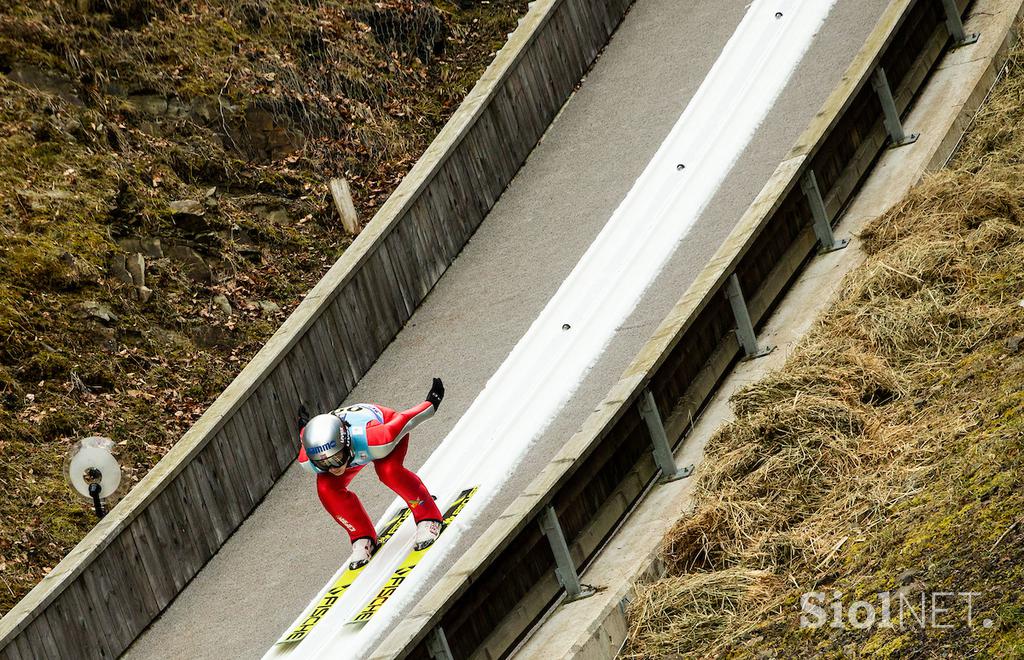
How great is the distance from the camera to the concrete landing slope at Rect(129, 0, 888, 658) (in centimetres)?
1229

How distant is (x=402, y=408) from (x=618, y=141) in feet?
17.2

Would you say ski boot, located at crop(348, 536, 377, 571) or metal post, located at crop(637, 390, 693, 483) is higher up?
metal post, located at crop(637, 390, 693, 483)

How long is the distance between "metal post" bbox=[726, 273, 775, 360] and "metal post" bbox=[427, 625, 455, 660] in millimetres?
4313

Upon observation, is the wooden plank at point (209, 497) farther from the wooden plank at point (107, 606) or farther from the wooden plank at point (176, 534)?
the wooden plank at point (107, 606)

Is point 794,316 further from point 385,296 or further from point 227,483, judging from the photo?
point 227,483

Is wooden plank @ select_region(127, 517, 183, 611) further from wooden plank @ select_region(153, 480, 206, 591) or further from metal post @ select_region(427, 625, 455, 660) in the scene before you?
metal post @ select_region(427, 625, 455, 660)

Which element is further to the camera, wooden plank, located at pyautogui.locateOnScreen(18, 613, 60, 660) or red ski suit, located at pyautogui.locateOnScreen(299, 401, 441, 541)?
wooden plank, located at pyautogui.locateOnScreen(18, 613, 60, 660)

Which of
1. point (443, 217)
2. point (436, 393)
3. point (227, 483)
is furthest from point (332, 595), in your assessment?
point (443, 217)

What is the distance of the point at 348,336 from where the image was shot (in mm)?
14992

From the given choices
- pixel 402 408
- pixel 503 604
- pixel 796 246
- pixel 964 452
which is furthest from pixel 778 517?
pixel 402 408

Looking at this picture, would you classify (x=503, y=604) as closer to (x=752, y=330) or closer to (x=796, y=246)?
(x=752, y=330)

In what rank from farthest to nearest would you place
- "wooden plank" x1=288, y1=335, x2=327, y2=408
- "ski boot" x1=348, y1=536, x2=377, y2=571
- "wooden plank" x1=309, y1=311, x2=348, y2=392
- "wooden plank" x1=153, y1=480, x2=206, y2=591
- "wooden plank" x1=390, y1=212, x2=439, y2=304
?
"wooden plank" x1=390, y1=212, x2=439, y2=304, "wooden plank" x1=309, y1=311, x2=348, y2=392, "wooden plank" x1=288, y1=335, x2=327, y2=408, "wooden plank" x1=153, y1=480, x2=206, y2=591, "ski boot" x1=348, y1=536, x2=377, y2=571

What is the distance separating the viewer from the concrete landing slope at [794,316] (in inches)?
356

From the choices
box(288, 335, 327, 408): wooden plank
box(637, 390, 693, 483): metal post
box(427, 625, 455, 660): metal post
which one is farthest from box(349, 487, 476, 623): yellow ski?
box(288, 335, 327, 408): wooden plank
